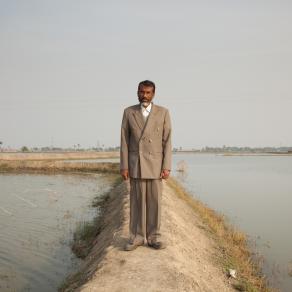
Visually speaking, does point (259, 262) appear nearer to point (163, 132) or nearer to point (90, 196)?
point (163, 132)

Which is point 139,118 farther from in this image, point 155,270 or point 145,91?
point 155,270

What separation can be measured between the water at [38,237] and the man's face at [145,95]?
3.87m

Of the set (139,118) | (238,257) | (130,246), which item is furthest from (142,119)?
(238,257)

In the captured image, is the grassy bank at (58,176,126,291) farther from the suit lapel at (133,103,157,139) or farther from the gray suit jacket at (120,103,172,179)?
the suit lapel at (133,103,157,139)

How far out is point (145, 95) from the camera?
575cm

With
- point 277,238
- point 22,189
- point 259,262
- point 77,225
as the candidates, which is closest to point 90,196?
point 22,189

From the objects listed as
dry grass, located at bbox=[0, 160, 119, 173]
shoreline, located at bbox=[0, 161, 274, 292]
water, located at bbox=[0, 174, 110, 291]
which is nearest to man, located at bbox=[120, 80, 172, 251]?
shoreline, located at bbox=[0, 161, 274, 292]

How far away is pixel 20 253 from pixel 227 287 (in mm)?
5194

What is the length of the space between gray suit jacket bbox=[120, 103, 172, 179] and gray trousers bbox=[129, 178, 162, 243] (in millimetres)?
184

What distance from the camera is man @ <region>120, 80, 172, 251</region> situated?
5.79 m

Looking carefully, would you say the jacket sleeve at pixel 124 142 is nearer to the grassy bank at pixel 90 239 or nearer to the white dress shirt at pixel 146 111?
the white dress shirt at pixel 146 111

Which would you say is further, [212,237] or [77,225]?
[77,225]

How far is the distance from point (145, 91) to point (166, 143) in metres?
0.86

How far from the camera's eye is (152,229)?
6.08 metres
